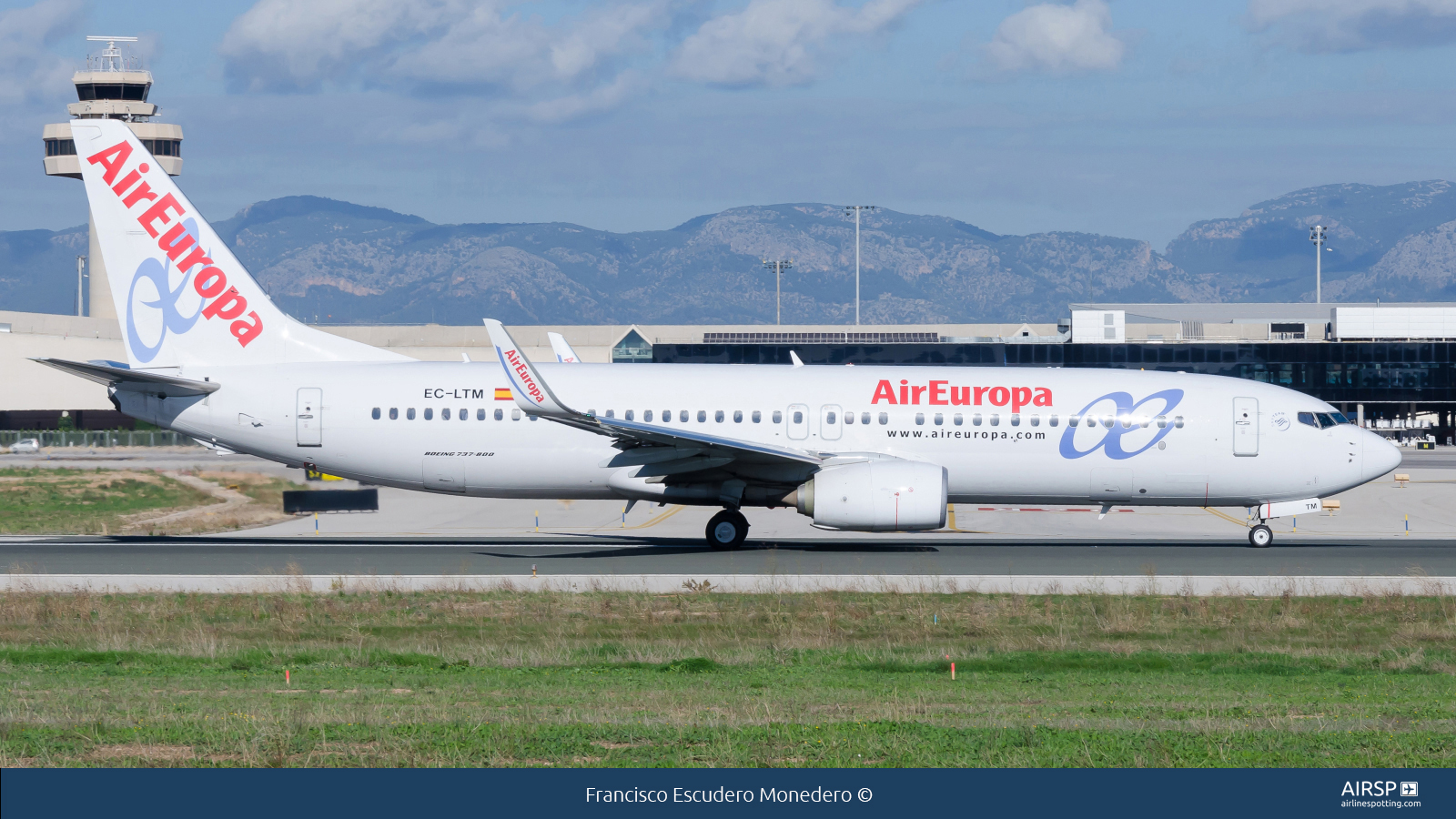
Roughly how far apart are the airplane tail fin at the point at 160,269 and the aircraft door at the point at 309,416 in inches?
62.3

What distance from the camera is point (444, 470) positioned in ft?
98.7

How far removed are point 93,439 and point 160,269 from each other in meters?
70.6

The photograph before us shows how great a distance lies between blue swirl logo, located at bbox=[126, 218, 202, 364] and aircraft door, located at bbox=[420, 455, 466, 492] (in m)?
6.37

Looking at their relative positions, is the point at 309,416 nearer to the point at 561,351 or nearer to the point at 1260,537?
the point at 561,351

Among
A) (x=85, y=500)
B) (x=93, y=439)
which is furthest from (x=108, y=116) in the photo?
(x=85, y=500)

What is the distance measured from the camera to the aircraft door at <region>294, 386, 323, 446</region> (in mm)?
30141

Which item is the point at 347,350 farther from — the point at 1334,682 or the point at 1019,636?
the point at 1334,682

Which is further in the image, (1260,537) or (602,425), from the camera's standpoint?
(1260,537)

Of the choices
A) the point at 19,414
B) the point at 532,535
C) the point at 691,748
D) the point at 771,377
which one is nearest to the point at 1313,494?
the point at 771,377

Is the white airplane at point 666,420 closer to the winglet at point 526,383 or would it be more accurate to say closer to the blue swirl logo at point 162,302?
the blue swirl logo at point 162,302

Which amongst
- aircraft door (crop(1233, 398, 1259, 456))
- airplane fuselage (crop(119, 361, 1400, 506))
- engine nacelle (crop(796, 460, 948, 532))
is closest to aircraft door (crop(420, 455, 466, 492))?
airplane fuselage (crop(119, 361, 1400, 506))

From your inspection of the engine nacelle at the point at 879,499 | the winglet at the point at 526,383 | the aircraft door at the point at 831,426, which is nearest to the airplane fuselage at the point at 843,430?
the aircraft door at the point at 831,426

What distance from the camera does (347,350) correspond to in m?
32.3

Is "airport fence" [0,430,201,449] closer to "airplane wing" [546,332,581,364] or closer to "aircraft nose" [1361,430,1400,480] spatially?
"airplane wing" [546,332,581,364]
